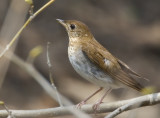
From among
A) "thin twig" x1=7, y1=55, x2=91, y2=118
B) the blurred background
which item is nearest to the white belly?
"thin twig" x1=7, y1=55, x2=91, y2=118

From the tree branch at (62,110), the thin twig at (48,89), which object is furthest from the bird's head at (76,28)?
the thin twig at (48,89)

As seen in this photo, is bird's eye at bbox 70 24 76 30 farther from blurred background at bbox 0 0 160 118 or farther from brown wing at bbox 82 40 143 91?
blurred background at bbox 0 0 160 118

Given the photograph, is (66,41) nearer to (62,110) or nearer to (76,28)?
(76,28)

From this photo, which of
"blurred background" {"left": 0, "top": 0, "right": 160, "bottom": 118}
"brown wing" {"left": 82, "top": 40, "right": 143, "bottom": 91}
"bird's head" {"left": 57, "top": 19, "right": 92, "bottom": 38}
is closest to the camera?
"brown wing" {"left": 82, "top": 40, "right": 143, "bottom": 91}

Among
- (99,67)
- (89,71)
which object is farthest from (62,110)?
(99,67)

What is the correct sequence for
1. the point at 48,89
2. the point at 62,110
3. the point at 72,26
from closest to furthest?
1. the point at 48,89
2. the point at 62,110
3. the point at 72,26

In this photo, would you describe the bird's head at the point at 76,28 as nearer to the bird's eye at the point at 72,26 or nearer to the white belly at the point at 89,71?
the bird's eye at the point at 72,26
